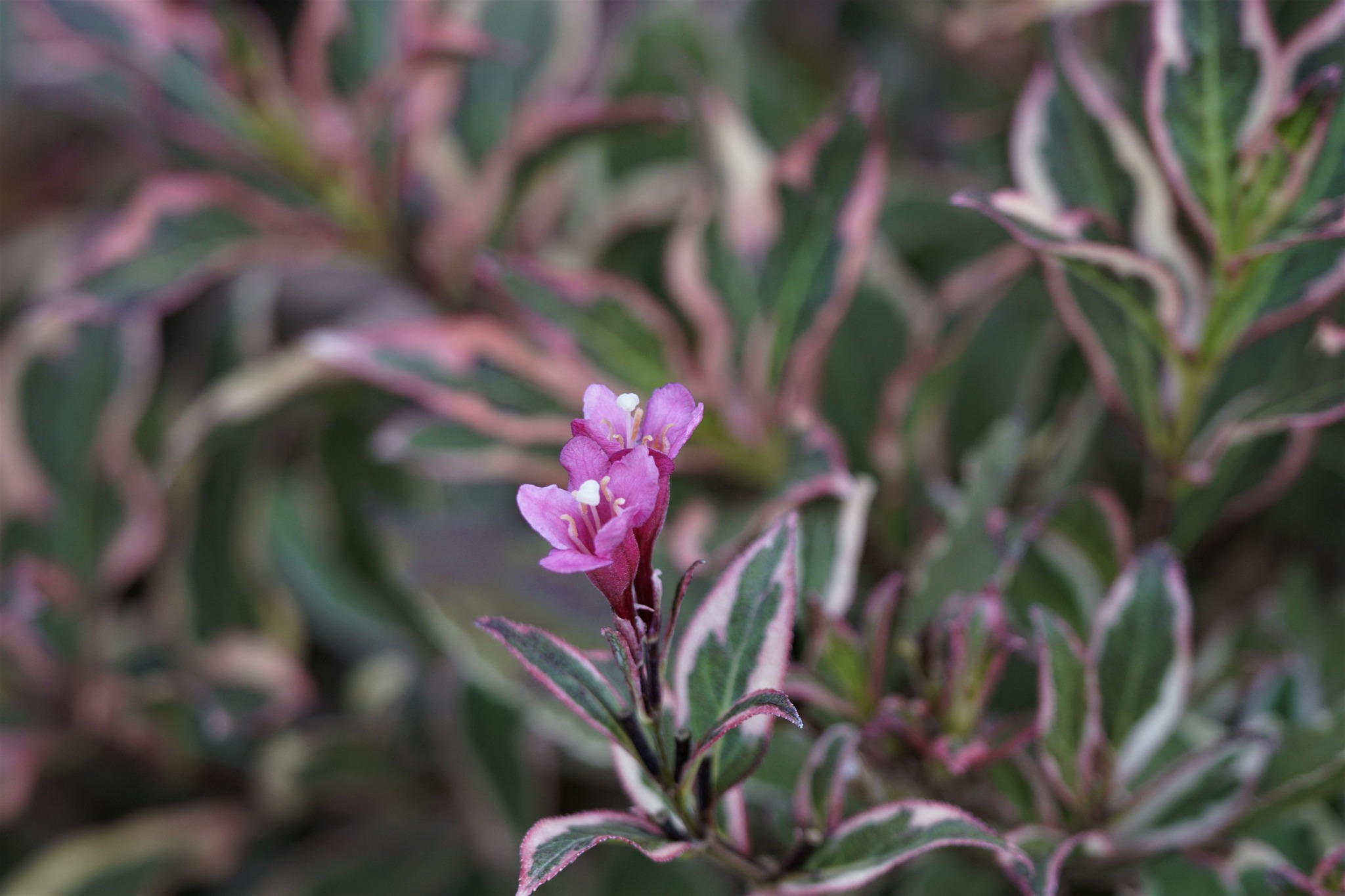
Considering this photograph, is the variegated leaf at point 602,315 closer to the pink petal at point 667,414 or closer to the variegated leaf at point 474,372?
the variegated leaf at point 474,372

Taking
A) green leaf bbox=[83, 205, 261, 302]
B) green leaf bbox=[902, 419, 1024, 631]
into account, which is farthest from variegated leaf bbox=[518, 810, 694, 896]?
green leaf bbox=[83, 205, 261, 302]

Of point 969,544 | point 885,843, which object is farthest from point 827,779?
point 969,544

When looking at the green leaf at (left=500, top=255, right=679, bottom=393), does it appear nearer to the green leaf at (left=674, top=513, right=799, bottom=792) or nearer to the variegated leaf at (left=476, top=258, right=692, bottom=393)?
the variegated leaf at (left=476, top=258, right=692, bottom=393)

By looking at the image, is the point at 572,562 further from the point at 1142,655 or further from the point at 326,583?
the point at 326,583

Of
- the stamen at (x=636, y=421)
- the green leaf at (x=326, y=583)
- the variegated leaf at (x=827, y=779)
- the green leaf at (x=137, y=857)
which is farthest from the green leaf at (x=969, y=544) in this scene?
the green leaf at (x=137, y=857)

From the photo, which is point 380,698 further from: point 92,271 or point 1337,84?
point 1337,84

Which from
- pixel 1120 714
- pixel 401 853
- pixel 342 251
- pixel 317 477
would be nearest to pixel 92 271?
pixel 342 251

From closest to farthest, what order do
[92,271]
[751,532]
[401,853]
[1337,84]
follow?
[1337,84]
[751,532]
[92,271]
[401,853]
